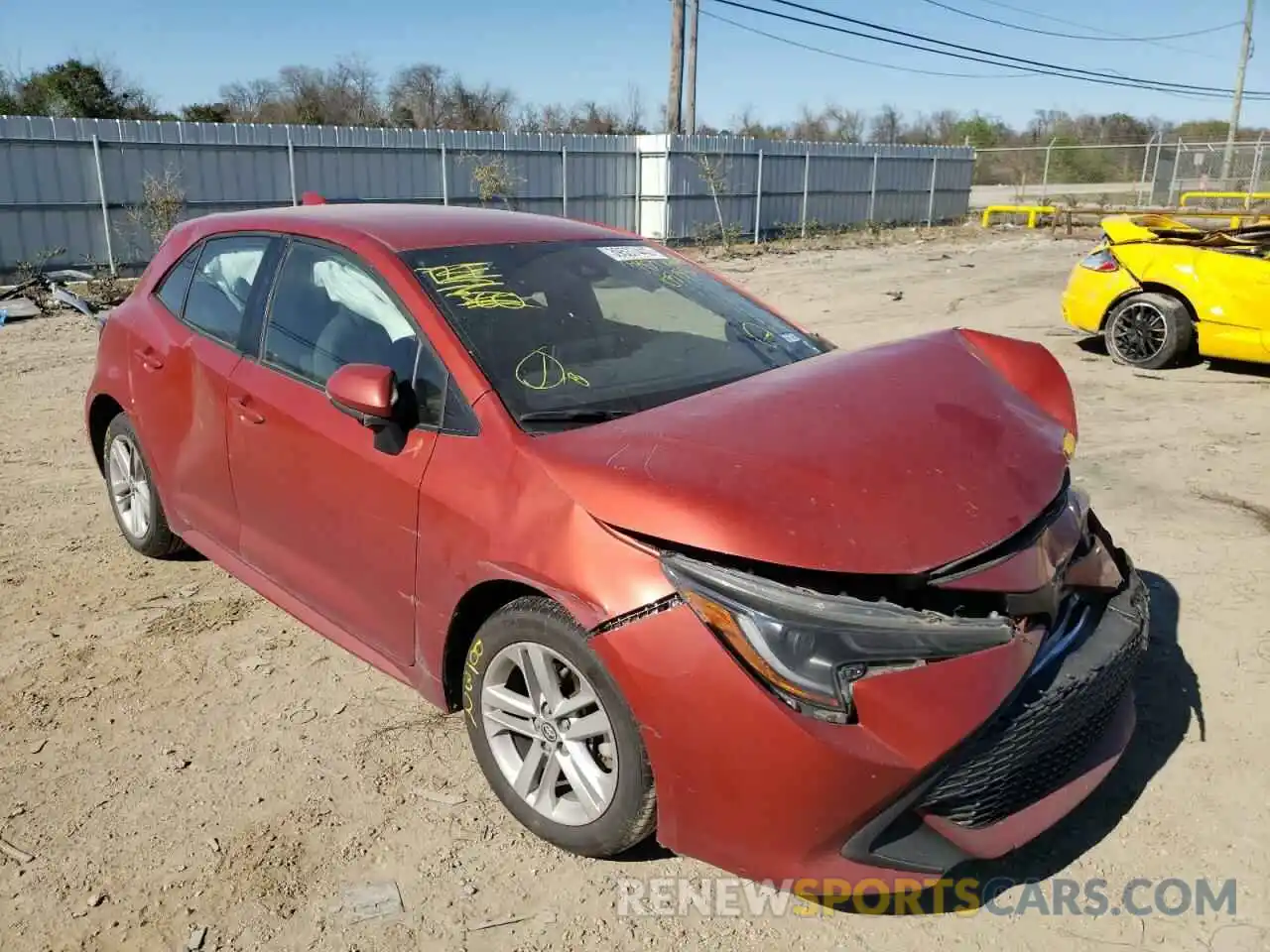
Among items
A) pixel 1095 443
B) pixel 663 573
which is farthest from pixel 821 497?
pixel 1095 443

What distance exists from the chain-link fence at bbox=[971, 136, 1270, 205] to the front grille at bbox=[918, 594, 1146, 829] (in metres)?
30.2

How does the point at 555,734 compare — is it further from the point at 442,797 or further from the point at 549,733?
the point at 442,797

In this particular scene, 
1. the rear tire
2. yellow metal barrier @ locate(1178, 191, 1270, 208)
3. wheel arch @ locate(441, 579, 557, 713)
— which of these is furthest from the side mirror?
yellow metal barrier @ locate(1178, 191, 1270, 208)

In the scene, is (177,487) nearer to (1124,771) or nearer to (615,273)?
(615,273)

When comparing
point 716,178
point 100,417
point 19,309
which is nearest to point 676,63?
point 716,178

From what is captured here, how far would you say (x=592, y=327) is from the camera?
3199 mm

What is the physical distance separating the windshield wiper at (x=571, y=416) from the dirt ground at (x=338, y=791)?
114cm

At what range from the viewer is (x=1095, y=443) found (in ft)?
20.7

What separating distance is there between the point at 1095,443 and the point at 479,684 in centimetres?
500

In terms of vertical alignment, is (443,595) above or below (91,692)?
above

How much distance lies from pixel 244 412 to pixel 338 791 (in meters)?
1.37

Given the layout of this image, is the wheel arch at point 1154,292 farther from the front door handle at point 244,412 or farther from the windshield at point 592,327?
the front door handle at point 244,412

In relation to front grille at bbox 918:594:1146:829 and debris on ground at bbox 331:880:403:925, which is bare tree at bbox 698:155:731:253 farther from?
debris on ground at bbox 331:880:403:925

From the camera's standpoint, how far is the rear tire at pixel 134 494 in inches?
171
